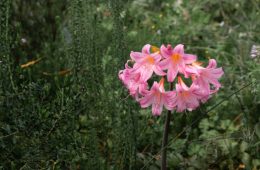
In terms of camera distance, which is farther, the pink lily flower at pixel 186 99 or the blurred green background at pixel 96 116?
the blurred green background at pixel 96 116

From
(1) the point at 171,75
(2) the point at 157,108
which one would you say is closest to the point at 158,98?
(2) the point at 157,108

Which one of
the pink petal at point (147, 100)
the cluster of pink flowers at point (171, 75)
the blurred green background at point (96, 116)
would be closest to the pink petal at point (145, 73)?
the cluster of pink flowers at point (171, 75)

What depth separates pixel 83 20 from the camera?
281 centimetres

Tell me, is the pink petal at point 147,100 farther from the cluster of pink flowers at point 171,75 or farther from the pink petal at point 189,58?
the pink petal at point 189,58

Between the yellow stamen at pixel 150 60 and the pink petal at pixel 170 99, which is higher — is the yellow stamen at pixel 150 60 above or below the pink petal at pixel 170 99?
above

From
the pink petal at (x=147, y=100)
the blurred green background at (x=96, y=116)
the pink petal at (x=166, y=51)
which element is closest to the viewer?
the pink petal at (x=166, y=51)

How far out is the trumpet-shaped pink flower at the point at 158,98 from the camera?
2.22m

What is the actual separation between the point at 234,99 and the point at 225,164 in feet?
1.77

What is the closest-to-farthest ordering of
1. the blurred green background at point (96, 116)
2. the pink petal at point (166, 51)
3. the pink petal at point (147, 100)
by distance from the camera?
the pink petal at point (166, 51), the pink petal at point (147, 100), the blurred green background at point (96, 116)

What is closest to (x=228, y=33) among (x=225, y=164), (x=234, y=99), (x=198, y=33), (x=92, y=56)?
(x=198, y=33)

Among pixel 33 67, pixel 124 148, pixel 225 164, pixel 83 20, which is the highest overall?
pixel 83 20

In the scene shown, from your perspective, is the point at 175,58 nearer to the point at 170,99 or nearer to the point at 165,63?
the point at 165,63

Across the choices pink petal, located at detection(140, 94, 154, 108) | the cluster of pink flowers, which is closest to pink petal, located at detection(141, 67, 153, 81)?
the cluster of pink flowers

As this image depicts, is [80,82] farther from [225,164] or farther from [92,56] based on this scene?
[225,164]
